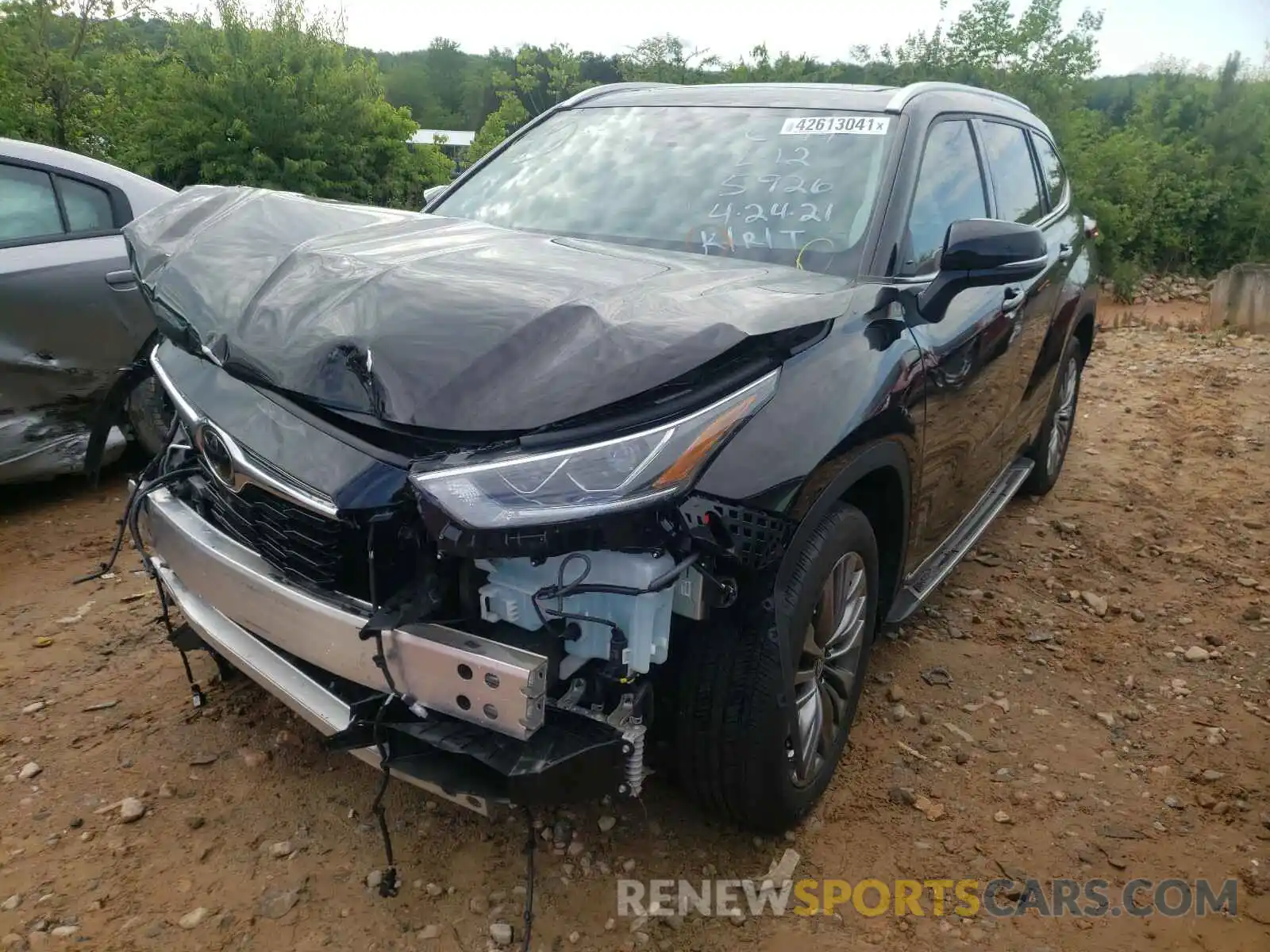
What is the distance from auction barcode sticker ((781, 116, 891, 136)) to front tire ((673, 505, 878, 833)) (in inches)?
51.5

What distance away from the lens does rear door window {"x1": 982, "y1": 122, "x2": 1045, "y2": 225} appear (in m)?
3.49

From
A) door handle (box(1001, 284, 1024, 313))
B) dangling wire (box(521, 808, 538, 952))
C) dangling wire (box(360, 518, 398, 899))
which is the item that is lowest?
dangling wire (box(521, 808, 538, 952))

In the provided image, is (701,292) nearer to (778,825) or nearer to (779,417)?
(779,417)

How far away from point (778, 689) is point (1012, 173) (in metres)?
2.73

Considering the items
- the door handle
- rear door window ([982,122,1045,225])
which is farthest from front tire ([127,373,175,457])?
rear door window ([982,122,1045,225])

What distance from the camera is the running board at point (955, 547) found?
9.09 ft

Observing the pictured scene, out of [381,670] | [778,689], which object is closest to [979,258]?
[778,689]


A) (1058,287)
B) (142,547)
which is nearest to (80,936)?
(142,547)

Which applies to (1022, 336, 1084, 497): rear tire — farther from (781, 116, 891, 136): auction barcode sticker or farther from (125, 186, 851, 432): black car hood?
(125, 186, 851, 432): black car hood

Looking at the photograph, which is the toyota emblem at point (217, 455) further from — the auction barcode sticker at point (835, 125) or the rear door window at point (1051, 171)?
the rear door window at point (1051, 171)

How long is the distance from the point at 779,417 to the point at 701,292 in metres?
0.37

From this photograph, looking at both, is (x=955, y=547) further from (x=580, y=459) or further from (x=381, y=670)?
(x=381, y=670)

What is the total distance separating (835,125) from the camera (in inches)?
114

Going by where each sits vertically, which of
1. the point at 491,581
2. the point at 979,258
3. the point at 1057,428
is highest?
the point at 979,258
